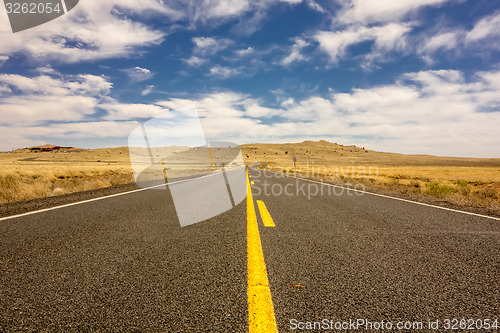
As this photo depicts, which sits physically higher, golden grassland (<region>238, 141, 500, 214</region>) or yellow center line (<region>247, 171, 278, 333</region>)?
yellow center line (<region>247, 171, 278, 333</region>)

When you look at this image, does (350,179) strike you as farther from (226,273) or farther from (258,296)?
(258,296)

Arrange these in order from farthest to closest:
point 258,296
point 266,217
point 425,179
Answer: point 425,179 → point 266,217 → point 258,296

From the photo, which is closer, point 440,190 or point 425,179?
point 440,190

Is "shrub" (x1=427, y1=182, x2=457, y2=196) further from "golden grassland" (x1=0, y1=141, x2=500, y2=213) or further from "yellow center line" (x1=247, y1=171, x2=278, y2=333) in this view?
"yellow center line" (x1=247, y1=171, x2=278, y2=333)

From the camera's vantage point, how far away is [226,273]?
2.42m

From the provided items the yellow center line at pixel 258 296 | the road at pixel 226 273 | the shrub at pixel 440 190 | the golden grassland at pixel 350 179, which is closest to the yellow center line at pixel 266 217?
the road at pixel 226 273

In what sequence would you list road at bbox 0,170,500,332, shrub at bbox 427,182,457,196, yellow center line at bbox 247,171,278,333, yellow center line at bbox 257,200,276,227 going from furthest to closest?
shrub at bbox 427,182,457,196
yellow center line at bbox 257,200,276,227
road at bbox 0,170,500,332
yellow center line at bbox 247,171,278,333

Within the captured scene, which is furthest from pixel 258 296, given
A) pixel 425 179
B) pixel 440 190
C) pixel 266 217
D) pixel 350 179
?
pixel 425 179

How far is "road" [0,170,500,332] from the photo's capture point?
1.77 metres

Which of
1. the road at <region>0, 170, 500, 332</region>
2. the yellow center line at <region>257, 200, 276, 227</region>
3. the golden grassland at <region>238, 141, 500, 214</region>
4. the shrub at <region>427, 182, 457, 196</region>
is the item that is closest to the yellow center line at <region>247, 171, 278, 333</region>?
the road at <region>0, 170, 500, 332</region>

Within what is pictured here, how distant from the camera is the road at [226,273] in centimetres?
177

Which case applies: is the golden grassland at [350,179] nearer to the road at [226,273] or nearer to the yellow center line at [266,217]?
the road at [226,273]

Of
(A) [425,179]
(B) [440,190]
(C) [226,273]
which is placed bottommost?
(A) [425,179]

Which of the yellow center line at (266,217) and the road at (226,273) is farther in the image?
the yellow center line at (266,217)
